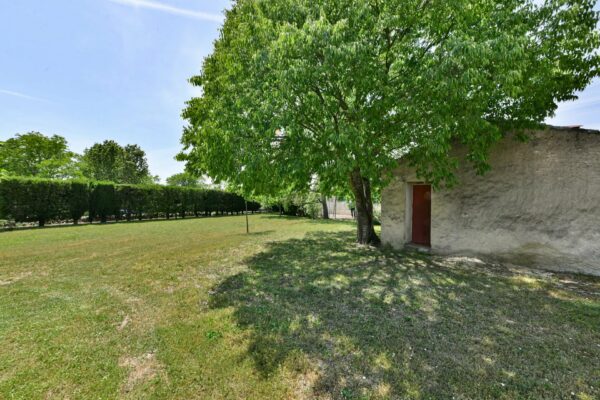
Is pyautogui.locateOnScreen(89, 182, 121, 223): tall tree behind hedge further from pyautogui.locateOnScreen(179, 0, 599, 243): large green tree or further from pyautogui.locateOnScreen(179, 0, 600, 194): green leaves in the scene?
pyautogui.locateOnScreen(179, 0, 600, 194): green leaves

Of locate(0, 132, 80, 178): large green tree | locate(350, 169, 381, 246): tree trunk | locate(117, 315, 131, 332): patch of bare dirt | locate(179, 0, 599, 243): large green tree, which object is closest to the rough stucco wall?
locate(179, 0, 599, 243): large green tree

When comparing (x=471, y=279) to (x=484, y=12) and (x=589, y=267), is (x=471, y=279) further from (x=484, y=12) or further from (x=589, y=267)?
(x=484, y=12)

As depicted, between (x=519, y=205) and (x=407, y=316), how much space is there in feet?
15.4

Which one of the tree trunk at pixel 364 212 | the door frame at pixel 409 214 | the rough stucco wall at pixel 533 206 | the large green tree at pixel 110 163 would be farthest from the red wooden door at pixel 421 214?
the large green tree at pixel 110 163

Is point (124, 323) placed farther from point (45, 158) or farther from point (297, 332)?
point (45, 158)

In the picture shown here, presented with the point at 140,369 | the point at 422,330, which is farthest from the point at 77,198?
the point at 422,330

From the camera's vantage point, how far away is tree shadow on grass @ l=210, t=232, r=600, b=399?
227cm

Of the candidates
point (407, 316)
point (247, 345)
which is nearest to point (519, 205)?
point (407, 316)

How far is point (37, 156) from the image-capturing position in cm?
2591

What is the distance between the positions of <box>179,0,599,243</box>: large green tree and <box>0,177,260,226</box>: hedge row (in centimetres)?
1552

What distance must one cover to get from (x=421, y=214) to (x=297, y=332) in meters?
6.59

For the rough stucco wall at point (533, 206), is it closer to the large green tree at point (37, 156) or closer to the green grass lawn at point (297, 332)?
the green grass lawn at point (297, 332)

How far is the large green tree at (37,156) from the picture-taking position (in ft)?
79.8

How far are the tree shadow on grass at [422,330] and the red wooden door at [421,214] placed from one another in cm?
229
